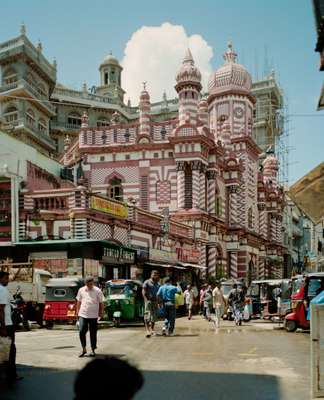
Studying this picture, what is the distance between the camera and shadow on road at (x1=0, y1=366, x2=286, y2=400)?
8430 millimetres

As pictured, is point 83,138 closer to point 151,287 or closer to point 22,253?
Result: point 22,253

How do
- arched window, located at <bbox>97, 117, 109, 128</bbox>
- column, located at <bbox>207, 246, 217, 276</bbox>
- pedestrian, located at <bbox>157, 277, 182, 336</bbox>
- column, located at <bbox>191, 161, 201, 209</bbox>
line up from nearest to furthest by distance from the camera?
pedestrian, located at <bbox>157, 277, 182, 336</bbox> → column, located at <bbox>191, 161, 201, 209</bbox> → column, located at <bbox>207, 246, 217, 276</bbox> → arched window, located at <bbox>97, 117, 109, 128</bbox>

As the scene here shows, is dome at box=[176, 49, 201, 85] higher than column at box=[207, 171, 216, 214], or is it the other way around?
dome at box=[176, 49, 201, 85]

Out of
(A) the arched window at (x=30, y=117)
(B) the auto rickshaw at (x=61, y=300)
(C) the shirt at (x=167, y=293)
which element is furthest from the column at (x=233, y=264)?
(C) the shirt at (x=167, y=293)

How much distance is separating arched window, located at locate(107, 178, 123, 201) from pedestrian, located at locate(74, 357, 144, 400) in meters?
41.5

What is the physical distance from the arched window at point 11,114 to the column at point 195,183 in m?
18.0

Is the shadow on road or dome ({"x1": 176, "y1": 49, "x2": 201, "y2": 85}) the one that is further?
dome ({"x1": 176, "y1": 49, "x2": 201, "y2": 85})

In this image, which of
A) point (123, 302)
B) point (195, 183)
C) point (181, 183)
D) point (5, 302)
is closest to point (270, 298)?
point (123, 302)

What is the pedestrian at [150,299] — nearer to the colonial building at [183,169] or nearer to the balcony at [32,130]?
the colonial building at [183,169]

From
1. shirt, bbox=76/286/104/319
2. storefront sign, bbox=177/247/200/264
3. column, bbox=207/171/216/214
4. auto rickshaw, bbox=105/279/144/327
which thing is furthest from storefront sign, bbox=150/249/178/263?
shirt, bbox=76/286/104/319

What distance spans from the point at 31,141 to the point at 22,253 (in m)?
29.1

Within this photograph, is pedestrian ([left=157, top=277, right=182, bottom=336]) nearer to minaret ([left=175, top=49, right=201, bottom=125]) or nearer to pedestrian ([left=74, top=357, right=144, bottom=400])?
pedestrian ([left=74, top=357, right=144, bottom=400])

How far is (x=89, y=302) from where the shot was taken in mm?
12664

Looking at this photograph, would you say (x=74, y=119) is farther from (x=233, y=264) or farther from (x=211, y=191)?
(x=211, y=191)
